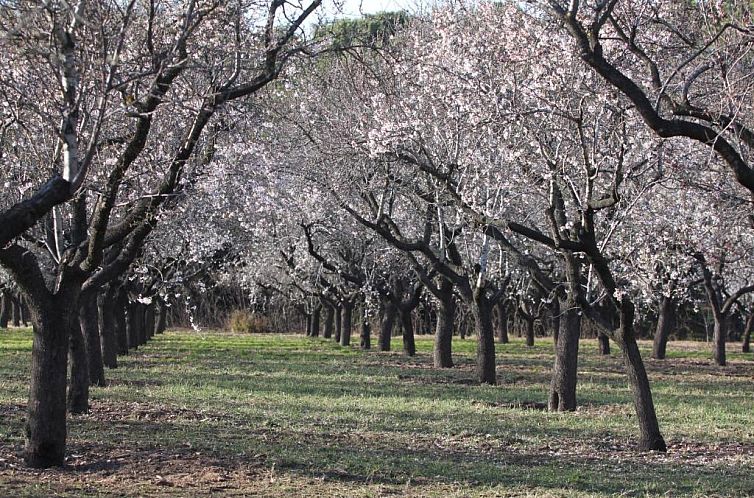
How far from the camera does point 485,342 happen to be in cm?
2045

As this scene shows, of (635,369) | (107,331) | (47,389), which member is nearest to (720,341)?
(107,331)

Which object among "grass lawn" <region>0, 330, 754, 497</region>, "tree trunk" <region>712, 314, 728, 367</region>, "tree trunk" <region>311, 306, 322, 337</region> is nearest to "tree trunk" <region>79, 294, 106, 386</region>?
"grass lawn" <region>0, 330, 754, 497</region>

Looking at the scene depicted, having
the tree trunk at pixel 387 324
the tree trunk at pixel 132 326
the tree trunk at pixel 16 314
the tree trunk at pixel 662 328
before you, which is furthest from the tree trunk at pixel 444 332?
the tree trunk at pixel 16 314

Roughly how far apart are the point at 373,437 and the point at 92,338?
22.8 feet

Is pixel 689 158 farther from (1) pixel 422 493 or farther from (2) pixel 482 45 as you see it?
Result: (1) pixel 422 493

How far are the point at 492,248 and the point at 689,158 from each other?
430 inches

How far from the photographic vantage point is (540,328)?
51688mm

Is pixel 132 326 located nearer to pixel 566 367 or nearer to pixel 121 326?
pixel 121 326

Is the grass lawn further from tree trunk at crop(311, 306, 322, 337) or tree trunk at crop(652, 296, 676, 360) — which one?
tree trunk at crop(311, 306, 322, 337)

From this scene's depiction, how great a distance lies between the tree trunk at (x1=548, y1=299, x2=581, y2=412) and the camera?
1581 cm

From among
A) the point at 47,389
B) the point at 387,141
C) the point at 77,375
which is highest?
the point at 387,141

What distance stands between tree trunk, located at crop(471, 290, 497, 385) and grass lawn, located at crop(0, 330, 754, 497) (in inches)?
16.8

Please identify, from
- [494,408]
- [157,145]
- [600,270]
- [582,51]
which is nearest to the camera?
[582,51]

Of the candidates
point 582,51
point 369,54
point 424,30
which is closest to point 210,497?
point 582,51
